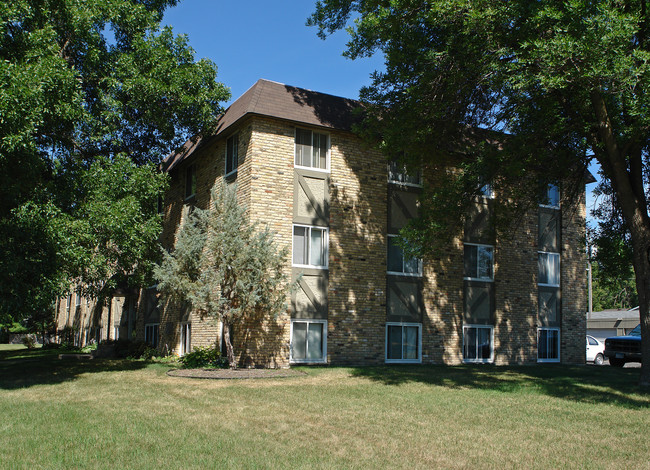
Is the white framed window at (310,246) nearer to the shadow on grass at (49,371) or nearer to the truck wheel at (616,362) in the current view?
the shadow on grass at (49,371)

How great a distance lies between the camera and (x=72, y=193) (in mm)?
15805

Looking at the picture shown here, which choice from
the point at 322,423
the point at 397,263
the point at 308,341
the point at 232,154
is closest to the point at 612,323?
the point at 397,263

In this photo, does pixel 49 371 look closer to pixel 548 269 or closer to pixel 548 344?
pixel 548 344

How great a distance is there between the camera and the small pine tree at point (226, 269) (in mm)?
15719

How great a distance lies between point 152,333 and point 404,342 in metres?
11.3

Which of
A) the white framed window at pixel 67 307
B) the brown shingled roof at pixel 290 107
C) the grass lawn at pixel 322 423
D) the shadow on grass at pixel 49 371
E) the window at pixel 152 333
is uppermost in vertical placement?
the brown shingled roof at pixel 290 107

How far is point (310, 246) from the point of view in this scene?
61.7 feet

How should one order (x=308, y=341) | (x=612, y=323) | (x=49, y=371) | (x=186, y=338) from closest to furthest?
(x=49, y=371) → (x=308, y=341) → (x=186, y=338) → (x=612, y=323)

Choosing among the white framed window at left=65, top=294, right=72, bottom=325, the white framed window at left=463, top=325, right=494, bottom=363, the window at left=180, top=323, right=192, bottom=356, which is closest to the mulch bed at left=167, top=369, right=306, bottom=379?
the window at left=180, top=323, right=192, bottom=356

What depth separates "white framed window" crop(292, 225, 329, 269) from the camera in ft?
61.3

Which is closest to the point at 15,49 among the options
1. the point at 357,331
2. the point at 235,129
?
the point at 235,129

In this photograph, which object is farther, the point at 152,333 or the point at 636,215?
the point at 152,333

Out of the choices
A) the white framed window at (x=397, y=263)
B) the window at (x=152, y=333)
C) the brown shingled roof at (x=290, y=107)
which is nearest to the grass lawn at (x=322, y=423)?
the white framed window at (x=397, y=263)

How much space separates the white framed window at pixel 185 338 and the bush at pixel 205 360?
2628mm
